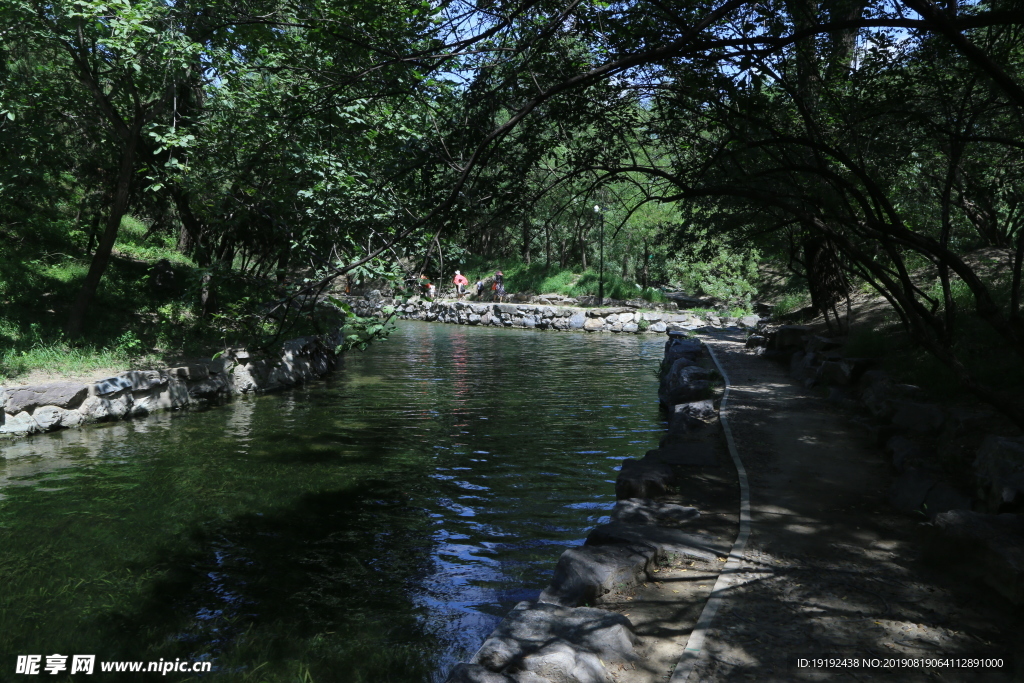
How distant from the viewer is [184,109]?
15016 millimetres

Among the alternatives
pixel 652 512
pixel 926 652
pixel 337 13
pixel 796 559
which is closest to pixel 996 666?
pixel 926 652

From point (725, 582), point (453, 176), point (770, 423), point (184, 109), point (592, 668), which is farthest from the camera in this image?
point (184, 109)

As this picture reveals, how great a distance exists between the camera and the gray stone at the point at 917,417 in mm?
7676

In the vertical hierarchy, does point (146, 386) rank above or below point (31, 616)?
above

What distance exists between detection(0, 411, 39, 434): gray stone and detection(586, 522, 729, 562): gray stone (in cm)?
927

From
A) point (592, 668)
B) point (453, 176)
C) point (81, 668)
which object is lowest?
point (81, 668)

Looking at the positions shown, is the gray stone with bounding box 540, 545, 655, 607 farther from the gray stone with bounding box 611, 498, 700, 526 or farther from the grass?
the grass

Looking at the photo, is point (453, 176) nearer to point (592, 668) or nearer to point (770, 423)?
point (592, 668)

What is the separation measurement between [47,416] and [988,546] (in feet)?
39.0

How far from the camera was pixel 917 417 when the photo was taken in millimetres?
7941

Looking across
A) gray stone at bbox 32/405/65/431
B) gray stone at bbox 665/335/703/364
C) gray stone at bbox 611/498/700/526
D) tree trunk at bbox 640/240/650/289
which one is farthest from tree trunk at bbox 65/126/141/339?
tree trunk at bbox 640/240/650/289

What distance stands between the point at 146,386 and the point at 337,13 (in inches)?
284

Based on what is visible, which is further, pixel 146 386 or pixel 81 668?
pixel 146 386

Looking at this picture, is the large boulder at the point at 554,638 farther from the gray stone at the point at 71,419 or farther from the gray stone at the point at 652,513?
the gray stone at the point at 71,419
